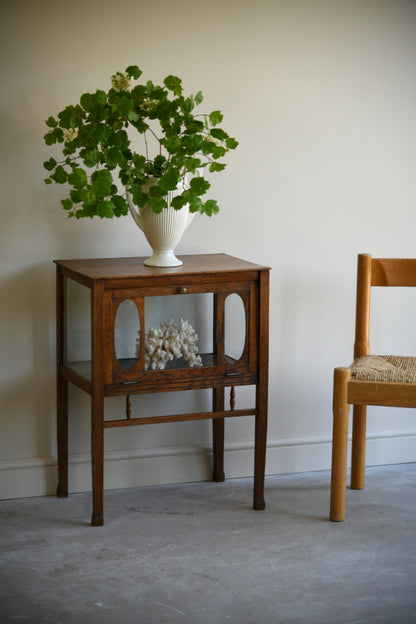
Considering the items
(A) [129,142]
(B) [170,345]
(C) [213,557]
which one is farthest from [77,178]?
(C) [213,557]

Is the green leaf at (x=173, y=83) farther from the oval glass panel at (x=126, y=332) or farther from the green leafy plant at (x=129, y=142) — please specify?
the oval glass panel at (x=126, y=332)

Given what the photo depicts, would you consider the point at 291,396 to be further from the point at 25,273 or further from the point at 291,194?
the point at 25,273

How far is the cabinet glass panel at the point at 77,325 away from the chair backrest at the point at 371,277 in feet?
2.91

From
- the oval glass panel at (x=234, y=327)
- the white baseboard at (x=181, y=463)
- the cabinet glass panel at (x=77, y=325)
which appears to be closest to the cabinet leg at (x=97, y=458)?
the cabinet glass panel at (x=77, y=325)

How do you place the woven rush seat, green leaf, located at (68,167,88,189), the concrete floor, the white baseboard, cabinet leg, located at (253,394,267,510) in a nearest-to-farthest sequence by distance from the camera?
the concrete floor, green leaf, located at (68,167,88,189), the woven rush seat, cabinet leg, located at (253,394,267,510), the white baseboard

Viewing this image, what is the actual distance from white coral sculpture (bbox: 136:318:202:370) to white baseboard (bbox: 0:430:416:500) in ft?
1.67

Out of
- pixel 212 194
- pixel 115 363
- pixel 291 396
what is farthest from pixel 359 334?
pixel 115 363

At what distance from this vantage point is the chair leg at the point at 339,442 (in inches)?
91.2

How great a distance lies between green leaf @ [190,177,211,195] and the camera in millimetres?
2240

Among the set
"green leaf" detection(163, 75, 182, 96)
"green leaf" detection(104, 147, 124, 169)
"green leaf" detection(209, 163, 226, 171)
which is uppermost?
"green leaf" detection(163, 75, 182, 96)

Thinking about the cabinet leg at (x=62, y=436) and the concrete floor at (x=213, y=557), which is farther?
the cabinet leg at (x=62, y=436)

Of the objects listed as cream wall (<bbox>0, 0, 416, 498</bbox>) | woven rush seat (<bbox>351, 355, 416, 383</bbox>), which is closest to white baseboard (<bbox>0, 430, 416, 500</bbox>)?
cream wall (<bbox>0, 0, 416, 498</bbox>)

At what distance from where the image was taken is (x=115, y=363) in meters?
2.27

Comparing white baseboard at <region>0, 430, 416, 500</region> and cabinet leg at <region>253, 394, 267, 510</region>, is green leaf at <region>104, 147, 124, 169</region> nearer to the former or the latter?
cabinet leg at <region>253, 394, 267, 510</region>
